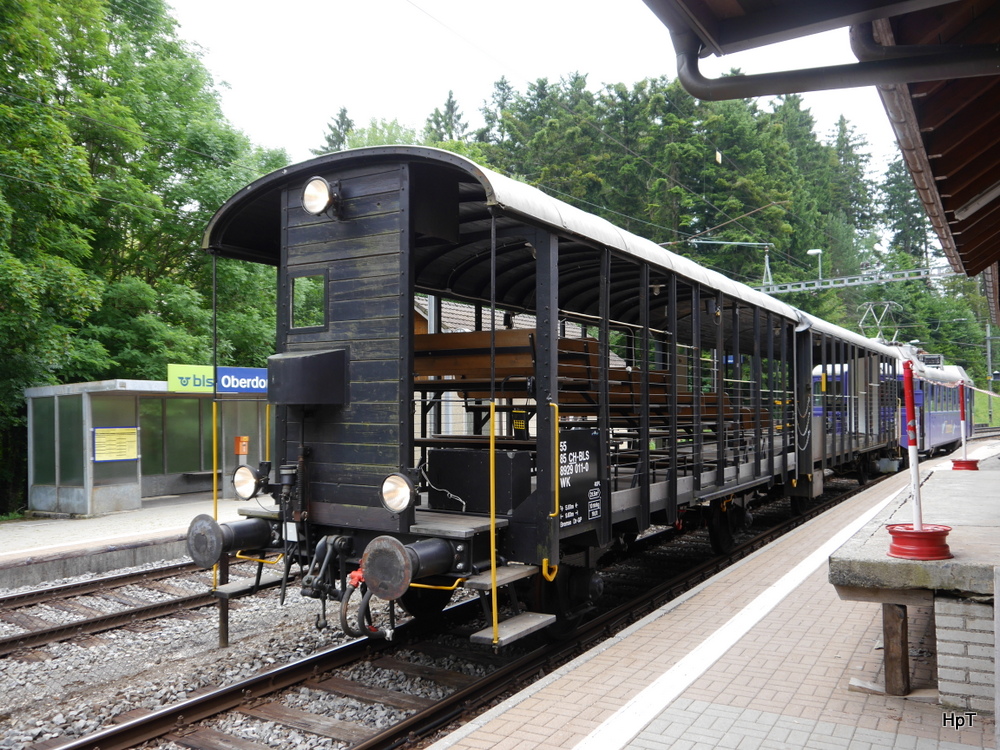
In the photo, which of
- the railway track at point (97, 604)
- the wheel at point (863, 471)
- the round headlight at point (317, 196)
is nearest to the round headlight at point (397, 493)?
the round headlight at point (317, 196)

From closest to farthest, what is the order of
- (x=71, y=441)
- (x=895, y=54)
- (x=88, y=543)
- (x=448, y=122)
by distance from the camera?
(x=895, y=54), (x=88, y=543), (x=71, y=441), (x=448, y=122)

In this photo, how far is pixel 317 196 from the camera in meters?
5.76

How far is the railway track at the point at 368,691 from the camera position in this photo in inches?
187

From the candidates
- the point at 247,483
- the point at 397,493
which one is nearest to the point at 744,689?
the point at 397,493

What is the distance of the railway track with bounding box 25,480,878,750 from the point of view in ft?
15.6

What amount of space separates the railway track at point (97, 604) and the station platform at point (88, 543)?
529mm

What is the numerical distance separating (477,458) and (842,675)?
2.79 metres

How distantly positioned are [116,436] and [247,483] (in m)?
9.66

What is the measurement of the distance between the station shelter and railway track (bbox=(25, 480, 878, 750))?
292 inches

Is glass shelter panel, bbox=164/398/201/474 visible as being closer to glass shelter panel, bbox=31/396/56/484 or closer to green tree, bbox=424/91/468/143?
glass shelter panel, bbox=31/396/56/484

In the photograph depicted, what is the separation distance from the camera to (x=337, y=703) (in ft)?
17.4

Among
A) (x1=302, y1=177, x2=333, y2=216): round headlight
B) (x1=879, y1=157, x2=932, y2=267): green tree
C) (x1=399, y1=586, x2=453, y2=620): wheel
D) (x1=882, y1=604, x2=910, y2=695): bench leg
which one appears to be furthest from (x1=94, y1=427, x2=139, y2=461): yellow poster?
(x1=879, y1=157, x2=932, y2=267): green tree

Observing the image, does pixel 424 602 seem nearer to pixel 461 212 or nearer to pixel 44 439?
pixel 461 212

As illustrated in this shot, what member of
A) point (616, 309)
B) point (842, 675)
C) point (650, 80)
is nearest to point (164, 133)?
point (616, 309)
